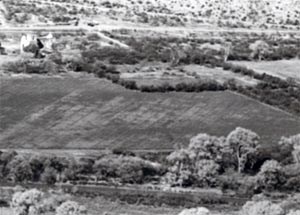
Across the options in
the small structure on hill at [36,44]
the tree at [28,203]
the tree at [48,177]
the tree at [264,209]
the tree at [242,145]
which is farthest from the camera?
the small structure on hill at [36,44]

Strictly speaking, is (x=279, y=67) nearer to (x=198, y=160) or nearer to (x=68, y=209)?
(x=198, y=160)

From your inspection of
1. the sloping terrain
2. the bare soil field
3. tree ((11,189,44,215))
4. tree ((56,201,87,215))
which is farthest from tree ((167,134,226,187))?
the bare soil field

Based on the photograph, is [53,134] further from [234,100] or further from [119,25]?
[119,25]

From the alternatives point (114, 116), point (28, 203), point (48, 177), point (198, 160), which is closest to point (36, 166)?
point (48, 177)

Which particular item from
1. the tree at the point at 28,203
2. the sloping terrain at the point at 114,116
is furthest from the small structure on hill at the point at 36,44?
the tree at the point at 28,203

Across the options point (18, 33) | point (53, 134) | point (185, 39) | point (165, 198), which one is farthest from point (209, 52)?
point (165, 198)

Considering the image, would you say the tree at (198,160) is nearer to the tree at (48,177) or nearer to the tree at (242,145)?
the tree at (242,145)
